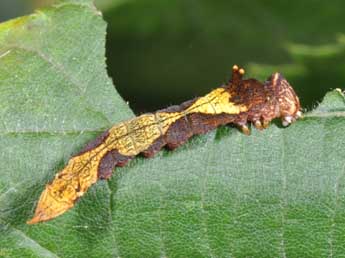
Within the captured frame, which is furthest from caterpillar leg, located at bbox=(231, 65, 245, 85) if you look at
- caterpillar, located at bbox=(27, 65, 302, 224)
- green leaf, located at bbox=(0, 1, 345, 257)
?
green leaf, located at bbox=(0, 1, 345, 257)

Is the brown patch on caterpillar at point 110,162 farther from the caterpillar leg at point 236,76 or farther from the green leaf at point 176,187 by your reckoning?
the caterpillar leg at point 236,76

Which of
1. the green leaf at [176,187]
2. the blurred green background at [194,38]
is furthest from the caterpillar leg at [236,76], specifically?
the blurred green background at [194,38]

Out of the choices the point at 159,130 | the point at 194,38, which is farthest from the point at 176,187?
the point at 194,38

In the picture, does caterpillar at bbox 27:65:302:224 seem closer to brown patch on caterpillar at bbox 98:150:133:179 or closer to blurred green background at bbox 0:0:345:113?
brown patch on caterpillar at bbox 98:150:133:179

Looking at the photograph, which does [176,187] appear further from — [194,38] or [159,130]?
[194,38]

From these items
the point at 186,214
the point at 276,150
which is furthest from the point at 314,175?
the point at 186,214

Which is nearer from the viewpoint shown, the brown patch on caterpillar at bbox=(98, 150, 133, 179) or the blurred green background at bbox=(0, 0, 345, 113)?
the brown patch on caterpillar at bbox=(98, 150, 133, 179)

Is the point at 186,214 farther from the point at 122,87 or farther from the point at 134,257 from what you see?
the point at 122,87
